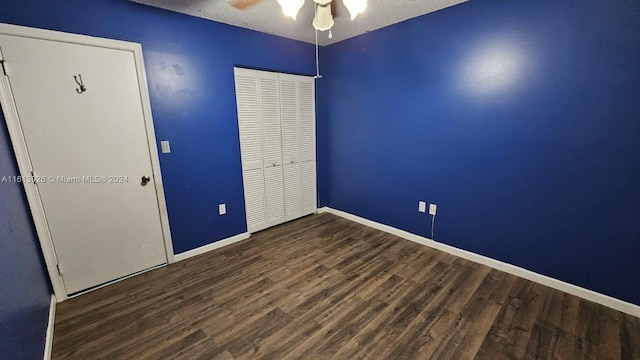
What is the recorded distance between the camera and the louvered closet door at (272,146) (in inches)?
121

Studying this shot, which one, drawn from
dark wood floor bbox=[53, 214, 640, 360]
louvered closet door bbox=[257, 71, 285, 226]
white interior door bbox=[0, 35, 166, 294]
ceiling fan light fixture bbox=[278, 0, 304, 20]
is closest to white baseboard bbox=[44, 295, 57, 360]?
dark wood floor bbox=[53, 214, 640, 360]

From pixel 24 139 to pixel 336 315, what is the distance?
102 inches

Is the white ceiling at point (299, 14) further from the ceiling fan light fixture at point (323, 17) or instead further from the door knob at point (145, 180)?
the door knob at point (145, 180)

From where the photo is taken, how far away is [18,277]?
1429 mm

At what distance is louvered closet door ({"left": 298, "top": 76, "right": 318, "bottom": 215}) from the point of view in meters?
3.48

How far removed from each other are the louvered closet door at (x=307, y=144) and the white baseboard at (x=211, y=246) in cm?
101

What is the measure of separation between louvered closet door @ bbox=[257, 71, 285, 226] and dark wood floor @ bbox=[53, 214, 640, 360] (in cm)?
90

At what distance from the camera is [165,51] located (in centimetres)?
231

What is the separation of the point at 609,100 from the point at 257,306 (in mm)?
2958

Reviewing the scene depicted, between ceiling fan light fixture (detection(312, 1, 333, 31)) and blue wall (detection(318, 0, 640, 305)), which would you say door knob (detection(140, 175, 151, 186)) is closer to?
ceiling fan light fixture (detection(312, 1, 333, 31))

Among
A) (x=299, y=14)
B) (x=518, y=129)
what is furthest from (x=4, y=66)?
(x=518, y=129)

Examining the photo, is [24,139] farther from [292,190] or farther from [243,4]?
[292,190]

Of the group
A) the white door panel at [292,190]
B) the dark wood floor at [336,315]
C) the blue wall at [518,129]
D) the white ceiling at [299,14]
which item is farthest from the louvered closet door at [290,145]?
the dark wood floor at [336,315]

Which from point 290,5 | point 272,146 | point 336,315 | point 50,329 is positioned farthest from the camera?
point 272,146
